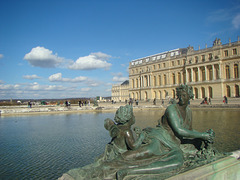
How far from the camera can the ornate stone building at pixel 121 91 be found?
101 metres

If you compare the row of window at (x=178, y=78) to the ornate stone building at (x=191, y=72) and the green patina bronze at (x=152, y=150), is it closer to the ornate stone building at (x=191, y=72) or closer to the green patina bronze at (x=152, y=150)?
the ornate stone building at (x=191, y=72)

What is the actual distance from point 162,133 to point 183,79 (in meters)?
59.3

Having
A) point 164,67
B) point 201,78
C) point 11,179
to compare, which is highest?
point 164,67

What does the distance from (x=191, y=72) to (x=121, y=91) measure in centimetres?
5162

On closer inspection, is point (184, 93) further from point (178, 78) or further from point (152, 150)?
point (178, 78)

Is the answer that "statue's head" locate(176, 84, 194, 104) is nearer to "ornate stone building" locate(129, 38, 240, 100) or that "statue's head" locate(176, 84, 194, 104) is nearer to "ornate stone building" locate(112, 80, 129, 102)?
"ornate stone building" locate(129, 38, 240, 100)

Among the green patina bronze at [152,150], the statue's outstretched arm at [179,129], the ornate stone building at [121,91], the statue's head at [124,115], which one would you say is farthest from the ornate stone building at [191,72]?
the statue's head at [124,115]

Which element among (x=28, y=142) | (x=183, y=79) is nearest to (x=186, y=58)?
(x=183, y=79)

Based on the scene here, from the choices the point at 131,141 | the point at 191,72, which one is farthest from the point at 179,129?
the point at 191,72

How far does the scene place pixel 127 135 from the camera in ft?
10.5

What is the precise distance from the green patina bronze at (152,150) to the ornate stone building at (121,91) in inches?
3750

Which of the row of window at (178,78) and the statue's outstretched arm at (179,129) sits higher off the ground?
the row of window at (178,78)

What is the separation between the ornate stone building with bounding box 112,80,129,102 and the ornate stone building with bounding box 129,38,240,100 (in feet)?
75.1

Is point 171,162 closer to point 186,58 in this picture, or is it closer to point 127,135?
point 127,135
